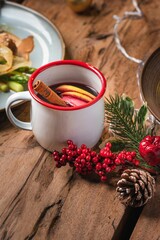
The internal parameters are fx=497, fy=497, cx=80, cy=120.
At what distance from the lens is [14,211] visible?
909 mm

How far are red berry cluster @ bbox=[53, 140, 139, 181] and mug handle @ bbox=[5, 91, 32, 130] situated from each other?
109mm

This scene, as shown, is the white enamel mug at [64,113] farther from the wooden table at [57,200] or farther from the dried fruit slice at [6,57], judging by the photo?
the dried fruit slice at [6,57]

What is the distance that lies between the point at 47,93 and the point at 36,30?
0.43 metres

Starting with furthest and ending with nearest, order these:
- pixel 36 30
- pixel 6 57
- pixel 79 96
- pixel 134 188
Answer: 1. pixel 36 30
2. pixel 6 57
3. pixel 79 96
4. pixel 134 188

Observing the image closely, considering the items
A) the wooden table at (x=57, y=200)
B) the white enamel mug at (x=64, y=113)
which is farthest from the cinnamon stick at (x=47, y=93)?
the wooden table at (x=57, y=200)

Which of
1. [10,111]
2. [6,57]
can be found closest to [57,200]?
[10,111]

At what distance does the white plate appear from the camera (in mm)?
1243

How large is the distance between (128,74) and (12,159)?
0.38m

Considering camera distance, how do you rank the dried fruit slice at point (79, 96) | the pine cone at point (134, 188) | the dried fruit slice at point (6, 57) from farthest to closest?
the dried fruit slice at point (6, 57), the dried fruit slice at point (79, 96), the pine cone at point (134, 188)

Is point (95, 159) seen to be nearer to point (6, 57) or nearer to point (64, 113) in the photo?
point (64, 113)

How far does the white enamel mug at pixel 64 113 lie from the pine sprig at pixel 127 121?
0.03 m

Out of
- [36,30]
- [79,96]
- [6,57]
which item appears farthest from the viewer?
[36,30]

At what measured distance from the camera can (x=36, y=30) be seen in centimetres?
132

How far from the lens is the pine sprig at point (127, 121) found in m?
0.99
